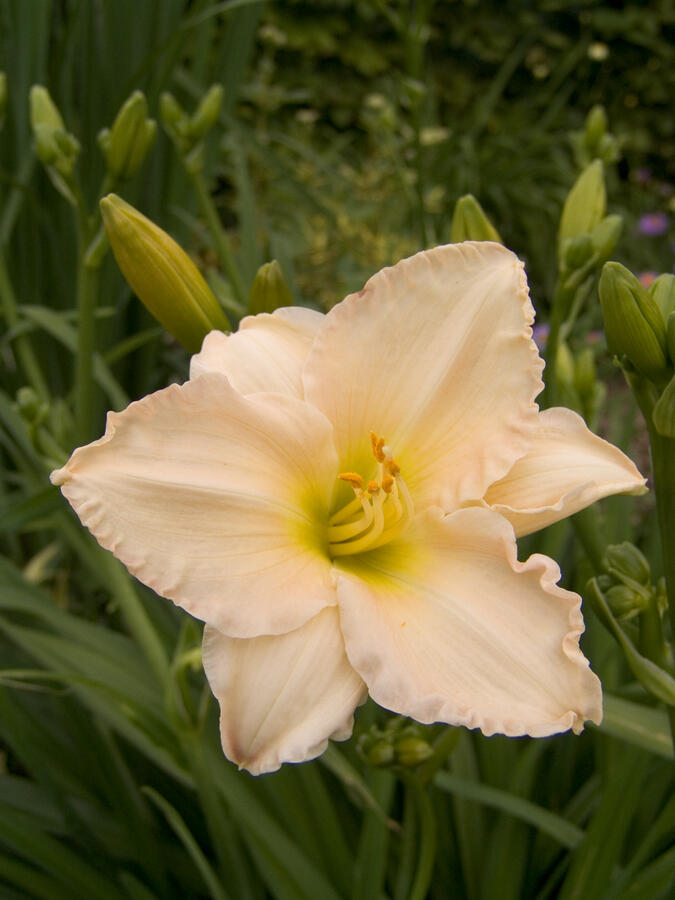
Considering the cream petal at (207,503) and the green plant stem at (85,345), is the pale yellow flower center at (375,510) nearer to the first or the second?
the cream petal at (207,503)

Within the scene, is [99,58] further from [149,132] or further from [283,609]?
[283,609]

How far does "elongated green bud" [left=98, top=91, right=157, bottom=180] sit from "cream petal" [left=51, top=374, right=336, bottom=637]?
40cm

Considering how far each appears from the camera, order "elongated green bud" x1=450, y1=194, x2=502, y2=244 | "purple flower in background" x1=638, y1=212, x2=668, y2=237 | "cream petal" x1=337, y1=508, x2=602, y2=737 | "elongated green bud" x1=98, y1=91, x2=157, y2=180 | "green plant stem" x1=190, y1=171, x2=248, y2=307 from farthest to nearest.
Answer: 1. "purple flower in background" x1=638, y1=212, x2=668, y2=237
2. "green plant stem" x1=190, y1=171, x2=248, y2=307
3. "elongated green bud" x1=98, y1=91, x2=157, y2=180
4. "elongated green bud" x1=450, y1=194, x2=502, y2=244
5. "cream petal" x1=337, y1=508, x2=602, y2=737

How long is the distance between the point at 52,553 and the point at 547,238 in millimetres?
2244

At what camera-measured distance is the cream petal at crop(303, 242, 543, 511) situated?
22.2 inches

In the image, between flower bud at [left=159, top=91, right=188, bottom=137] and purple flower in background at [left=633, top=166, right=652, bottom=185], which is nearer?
flower bud at [left=159, top=91, right=188, bottom=137]

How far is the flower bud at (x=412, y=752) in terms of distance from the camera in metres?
0.64

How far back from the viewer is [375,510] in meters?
0.58

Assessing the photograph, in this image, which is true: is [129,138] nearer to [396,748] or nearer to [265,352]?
[265,352]

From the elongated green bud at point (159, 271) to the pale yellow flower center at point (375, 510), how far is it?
0.19 meters

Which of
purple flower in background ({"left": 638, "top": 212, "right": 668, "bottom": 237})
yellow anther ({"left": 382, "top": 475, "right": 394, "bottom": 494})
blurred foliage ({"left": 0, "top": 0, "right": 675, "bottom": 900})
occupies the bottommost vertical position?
purple flower in background ({"left": 638, "top": 212, "right": 668, "bottom": 237})

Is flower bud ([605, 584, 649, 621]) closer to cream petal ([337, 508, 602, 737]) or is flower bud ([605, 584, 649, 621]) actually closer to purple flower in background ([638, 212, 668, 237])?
cream petal ([337, 508, 602, 737])

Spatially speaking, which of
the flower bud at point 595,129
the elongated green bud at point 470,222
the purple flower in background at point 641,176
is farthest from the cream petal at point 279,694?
the purple flower in background at point 641,176

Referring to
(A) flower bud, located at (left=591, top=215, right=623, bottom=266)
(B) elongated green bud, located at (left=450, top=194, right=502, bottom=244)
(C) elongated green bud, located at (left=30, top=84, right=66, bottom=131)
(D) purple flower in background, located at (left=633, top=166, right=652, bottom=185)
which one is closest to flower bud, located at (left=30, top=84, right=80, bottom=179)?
(C) elongated green bud, located at (left=30, top=84, right=66, bottom=131)
